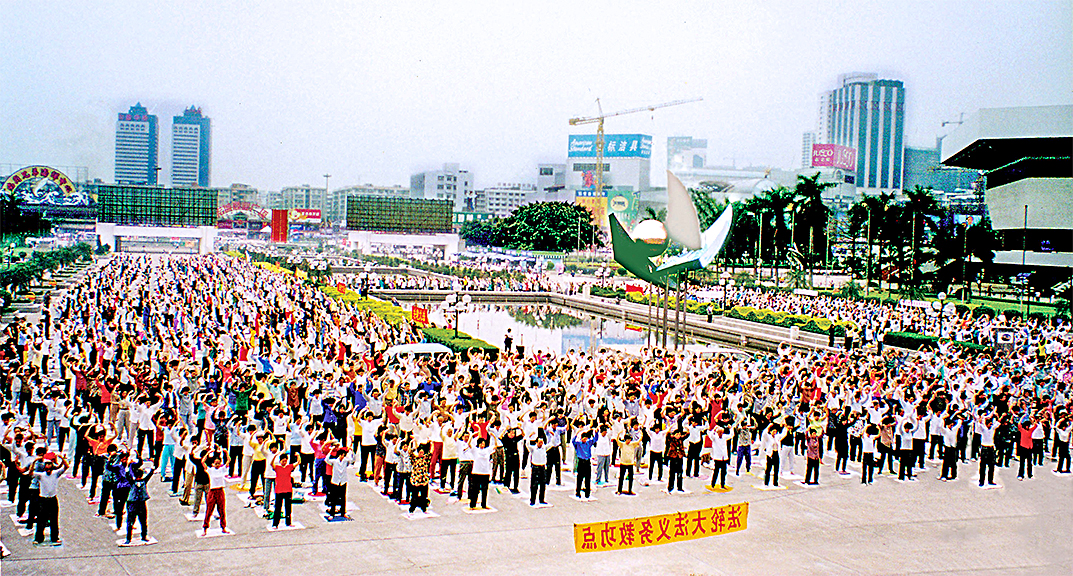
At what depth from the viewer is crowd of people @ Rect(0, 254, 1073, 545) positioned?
9375 mm

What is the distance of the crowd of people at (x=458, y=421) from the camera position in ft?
30.8

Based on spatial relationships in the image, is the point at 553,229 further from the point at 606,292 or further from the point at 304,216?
the point at 606,292

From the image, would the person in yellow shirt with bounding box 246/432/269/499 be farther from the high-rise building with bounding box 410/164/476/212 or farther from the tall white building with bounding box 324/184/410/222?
the high-rise building with bounding box 410/164/476/212

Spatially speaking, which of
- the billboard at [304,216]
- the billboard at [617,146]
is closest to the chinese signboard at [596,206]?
the billboard at [617,146]

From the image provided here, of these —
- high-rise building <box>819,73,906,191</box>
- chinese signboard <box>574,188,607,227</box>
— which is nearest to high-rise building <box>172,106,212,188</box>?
chinese signboard <box>574,188,607,227</box>

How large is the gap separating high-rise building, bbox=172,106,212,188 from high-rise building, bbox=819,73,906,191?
134 meters

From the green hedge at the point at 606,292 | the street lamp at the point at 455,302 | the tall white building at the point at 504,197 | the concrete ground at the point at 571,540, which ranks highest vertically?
the tall white building at the point at 504,197

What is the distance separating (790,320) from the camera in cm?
2878

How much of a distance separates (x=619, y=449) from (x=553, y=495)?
863mm

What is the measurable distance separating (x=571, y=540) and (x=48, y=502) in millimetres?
4527

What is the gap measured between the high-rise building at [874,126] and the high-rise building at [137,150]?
442ft

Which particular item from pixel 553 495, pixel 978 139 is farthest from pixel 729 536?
pixel 978 139

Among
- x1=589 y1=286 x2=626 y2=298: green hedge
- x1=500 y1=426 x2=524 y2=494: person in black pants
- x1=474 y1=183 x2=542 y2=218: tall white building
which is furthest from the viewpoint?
x1=474 y1=183 x2=542 y2=218: tall white building

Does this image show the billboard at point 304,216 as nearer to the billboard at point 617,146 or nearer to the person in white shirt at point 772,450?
the billboard at point 617,146
